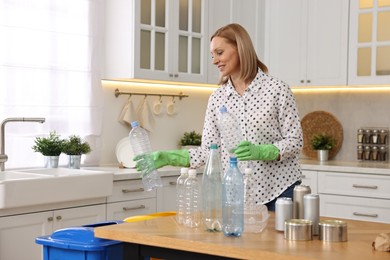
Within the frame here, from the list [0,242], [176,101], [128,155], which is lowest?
[0,242]

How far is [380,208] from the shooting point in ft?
15.9

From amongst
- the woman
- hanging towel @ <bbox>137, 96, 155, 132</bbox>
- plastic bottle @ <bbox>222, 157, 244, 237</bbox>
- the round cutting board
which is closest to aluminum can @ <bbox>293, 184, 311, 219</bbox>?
plastic bottle @ <bbox>222, 157, 244, 237</bbox>

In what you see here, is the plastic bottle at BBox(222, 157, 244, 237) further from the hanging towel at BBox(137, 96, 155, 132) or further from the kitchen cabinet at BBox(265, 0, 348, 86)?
the kitchen cabinet at BBox(265, 0, 348, 86)

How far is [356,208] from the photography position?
4.97 metres

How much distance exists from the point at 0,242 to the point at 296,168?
1.62 meters

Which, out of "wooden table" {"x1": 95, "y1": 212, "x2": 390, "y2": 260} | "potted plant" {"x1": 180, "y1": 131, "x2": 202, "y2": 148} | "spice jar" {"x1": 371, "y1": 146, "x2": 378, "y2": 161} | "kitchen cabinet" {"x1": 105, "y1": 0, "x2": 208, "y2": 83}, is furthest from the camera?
"potted plant" {"x1": 180, "y1": 131, "x2": 202, "y2": 148}

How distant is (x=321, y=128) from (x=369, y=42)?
0.89 meters

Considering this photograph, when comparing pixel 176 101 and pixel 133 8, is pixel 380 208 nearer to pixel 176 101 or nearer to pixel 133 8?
pixel 176 101

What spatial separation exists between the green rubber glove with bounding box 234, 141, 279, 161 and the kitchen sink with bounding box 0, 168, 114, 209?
138 centimetres

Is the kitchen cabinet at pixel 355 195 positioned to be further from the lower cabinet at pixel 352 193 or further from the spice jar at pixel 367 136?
the spice jar at pixel 367 136

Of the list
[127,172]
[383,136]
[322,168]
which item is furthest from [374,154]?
[127,172]

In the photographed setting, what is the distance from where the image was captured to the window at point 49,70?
4.33 meters

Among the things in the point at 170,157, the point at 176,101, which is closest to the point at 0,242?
the point at 170,157

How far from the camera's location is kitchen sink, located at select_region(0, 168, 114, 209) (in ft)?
11.9
